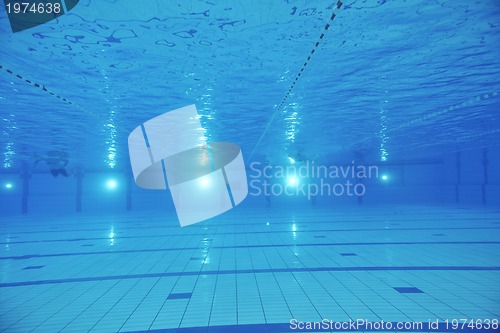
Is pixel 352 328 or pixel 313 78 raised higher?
pixel 313 78

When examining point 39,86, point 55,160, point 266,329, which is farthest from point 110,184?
point 266,329

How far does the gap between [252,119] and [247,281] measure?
17.0 ft

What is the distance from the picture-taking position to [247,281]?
552 centimetres

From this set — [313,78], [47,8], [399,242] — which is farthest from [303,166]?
[47,8]

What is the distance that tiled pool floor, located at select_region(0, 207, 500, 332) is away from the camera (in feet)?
13.3

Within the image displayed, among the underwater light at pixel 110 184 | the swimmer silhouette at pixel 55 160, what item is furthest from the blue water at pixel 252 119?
the underwater light at pixel 110 184

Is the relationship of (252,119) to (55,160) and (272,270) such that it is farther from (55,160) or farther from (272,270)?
(55,160)

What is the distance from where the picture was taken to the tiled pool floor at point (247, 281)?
4047mm

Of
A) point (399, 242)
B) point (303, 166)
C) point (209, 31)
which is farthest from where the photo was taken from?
point (303, 166)

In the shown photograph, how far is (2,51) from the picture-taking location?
4.21m

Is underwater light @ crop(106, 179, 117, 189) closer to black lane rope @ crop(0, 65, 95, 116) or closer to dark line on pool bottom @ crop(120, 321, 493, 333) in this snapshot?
black lane rope @ crop(0, 65, 95, 116)

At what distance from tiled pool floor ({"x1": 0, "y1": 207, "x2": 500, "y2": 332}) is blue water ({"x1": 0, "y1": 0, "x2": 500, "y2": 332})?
1.6 inches

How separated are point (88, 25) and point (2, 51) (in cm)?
173

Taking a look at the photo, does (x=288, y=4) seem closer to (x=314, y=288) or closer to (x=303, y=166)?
(x=314, y=288)
